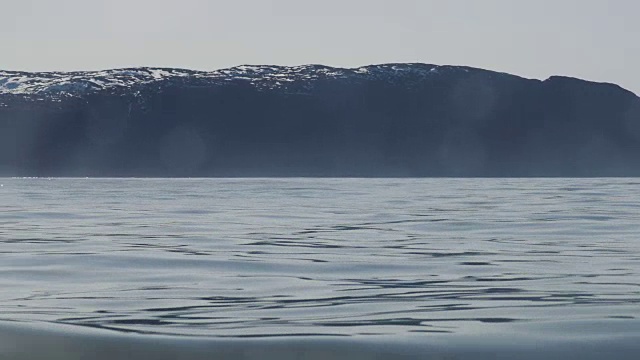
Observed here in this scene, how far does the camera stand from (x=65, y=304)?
10.4 m

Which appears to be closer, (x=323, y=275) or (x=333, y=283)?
(x=333, y=283)

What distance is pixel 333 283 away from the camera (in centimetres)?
1255

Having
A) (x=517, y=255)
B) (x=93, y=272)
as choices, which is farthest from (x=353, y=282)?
(x=517, y=255)

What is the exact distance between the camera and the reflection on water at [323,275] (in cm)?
915

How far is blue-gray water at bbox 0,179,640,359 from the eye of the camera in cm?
830

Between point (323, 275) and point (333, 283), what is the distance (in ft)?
3.32

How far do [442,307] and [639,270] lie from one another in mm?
4617

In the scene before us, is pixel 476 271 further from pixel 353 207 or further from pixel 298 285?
pixel 353 207

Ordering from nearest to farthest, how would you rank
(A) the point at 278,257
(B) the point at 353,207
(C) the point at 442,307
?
(C) the point at 442,307
(A) the point at 278,257
(B) the point at 353,207

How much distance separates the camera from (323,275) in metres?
13.6

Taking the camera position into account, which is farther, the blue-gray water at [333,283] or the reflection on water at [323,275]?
the reflection on water at [323,275]

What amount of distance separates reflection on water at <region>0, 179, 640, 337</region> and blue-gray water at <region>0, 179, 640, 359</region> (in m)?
0.02

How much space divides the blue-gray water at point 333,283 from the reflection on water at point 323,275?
2cm

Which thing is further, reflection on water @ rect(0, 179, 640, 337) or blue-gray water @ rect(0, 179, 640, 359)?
reflection on water @ rect(0, 179, 640, 337)
